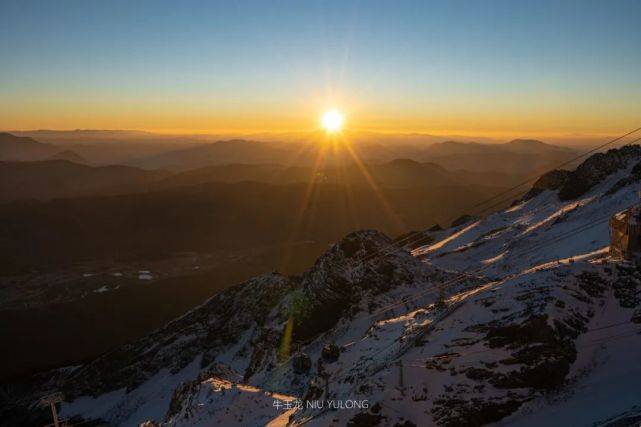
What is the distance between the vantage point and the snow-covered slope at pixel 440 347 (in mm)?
20938

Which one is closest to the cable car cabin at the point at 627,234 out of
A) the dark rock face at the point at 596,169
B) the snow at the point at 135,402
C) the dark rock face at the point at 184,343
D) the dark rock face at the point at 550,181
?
the dark rock face at the point at 184,343

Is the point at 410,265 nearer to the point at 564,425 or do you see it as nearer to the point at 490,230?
the point at 490,230

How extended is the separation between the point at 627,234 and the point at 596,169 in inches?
2503

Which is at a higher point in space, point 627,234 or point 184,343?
point 627,234

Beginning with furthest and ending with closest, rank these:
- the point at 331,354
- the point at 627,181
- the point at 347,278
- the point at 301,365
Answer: the point at 627,181, the point at 347,278, the point at 301,365, the point at 331,354

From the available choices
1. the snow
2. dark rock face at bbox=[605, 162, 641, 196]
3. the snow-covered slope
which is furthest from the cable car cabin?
the snow

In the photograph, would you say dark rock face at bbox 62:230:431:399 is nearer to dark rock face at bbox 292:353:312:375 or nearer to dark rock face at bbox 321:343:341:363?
dark rock face at bbox 292:353:312:375

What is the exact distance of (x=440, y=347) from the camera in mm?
24453

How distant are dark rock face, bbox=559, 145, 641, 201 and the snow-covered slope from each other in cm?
1311

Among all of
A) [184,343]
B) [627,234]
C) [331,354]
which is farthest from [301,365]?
[184,343]

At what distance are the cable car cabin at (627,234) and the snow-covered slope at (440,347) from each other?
3.94 ft

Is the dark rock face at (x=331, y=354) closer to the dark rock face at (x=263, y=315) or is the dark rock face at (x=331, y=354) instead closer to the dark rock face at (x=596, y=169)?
the dark rock face at (x=263, y=315)

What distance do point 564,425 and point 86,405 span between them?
72.1 metres

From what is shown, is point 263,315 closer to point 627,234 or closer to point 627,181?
point 627,234
